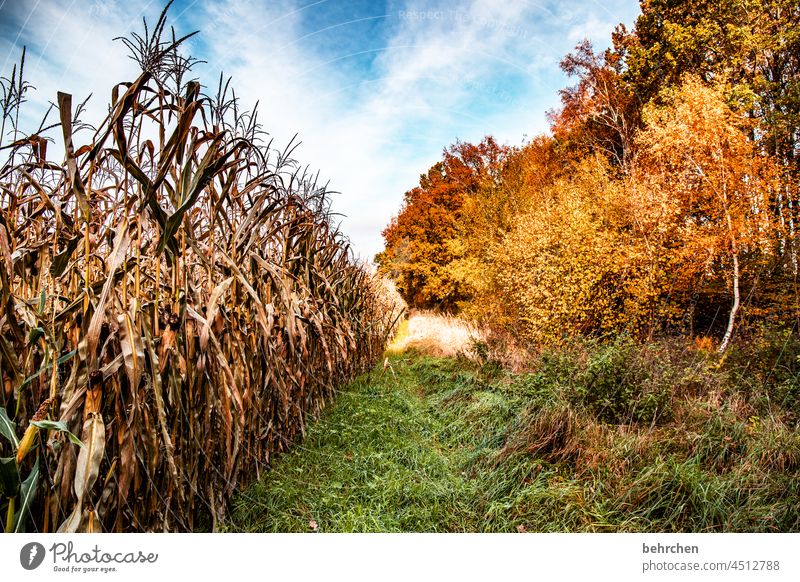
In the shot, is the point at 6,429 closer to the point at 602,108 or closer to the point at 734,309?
the point at 734,309

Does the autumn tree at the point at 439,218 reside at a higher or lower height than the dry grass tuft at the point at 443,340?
higher

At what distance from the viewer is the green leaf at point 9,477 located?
97 cm

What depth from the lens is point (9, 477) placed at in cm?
99

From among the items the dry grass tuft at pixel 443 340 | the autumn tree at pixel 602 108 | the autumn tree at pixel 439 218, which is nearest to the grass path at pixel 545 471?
the dry grass tuft at pixel 443 340

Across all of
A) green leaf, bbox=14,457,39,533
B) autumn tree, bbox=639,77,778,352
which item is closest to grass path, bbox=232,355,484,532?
green leaf, bbox=14,457,39,533

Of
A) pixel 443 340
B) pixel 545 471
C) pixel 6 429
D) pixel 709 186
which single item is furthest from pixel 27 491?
pixel 709 186

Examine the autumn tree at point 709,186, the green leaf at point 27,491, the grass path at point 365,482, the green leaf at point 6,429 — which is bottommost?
the grass path at point 365,482

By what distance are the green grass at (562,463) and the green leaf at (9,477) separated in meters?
0.86

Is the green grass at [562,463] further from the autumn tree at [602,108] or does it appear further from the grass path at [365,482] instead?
the autumn tree at [602,108]

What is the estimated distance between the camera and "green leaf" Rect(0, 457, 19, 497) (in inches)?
38.2

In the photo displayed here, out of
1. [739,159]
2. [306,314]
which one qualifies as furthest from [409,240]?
[306,314]

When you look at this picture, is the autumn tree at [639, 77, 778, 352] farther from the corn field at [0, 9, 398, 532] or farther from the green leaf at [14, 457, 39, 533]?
the green leaf at [14, 457, 39, 533]

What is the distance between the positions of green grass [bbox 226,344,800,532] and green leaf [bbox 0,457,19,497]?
857mm

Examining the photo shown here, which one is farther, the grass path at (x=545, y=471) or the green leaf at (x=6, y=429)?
the grass path at (x=545, y=471)
